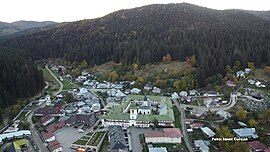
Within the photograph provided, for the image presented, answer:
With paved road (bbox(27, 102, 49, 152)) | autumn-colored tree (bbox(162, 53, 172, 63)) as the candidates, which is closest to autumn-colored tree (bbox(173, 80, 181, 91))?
autumn-colored tree (bbox(162, 53, 172, 63))

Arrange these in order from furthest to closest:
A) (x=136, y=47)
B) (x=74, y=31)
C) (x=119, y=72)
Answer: (x=74, y=31)
(x=136, y=47)
(x=119, y=72)

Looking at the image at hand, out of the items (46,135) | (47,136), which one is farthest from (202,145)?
(46,135)

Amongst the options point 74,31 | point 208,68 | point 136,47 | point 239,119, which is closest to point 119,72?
point 136,47

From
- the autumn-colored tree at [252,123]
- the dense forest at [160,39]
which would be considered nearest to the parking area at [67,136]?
the autumn-colored tree at [252,123]

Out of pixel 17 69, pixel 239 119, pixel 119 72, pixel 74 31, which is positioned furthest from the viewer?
pixel 74 31

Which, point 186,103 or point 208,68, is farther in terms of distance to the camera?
point 208,68

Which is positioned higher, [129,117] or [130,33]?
[130,33]

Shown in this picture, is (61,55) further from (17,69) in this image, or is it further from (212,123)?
(212,123)
